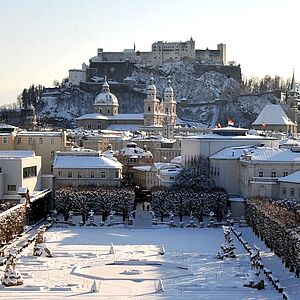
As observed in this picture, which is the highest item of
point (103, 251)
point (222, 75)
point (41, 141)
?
point (222, 75)

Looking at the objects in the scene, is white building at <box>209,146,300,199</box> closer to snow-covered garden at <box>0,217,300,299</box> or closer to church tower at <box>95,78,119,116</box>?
snow-covered garden at <box>0,217,300,299</box>

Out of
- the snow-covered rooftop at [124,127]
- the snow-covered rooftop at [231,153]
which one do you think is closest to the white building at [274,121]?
the snow-covered rooftop at [124,127]

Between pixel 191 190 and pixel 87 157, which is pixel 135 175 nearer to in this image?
pixel 87 157

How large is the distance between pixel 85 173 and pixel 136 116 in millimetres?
62287

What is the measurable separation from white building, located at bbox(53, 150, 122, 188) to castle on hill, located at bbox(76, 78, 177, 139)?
163 feet

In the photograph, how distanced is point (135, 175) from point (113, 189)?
18.4 m

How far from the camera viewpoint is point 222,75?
487 ft

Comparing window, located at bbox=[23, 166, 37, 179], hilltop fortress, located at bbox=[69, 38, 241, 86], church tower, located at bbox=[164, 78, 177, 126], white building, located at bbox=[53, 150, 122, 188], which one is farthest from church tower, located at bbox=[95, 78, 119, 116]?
window, located at bbox=[23, 166, 37, 179]

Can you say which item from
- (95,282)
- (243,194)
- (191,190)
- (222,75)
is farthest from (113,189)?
(222,75)

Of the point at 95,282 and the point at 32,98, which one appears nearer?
the point at 95,282

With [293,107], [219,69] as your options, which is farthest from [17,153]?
[219,69]

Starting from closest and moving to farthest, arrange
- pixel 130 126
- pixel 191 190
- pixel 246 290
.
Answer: pixel 246 290 → pixel 191 190 → pixel 130 126

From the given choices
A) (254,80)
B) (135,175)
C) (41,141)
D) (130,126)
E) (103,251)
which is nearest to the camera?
(103,251)

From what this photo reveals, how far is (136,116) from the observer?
121125 millimetres
